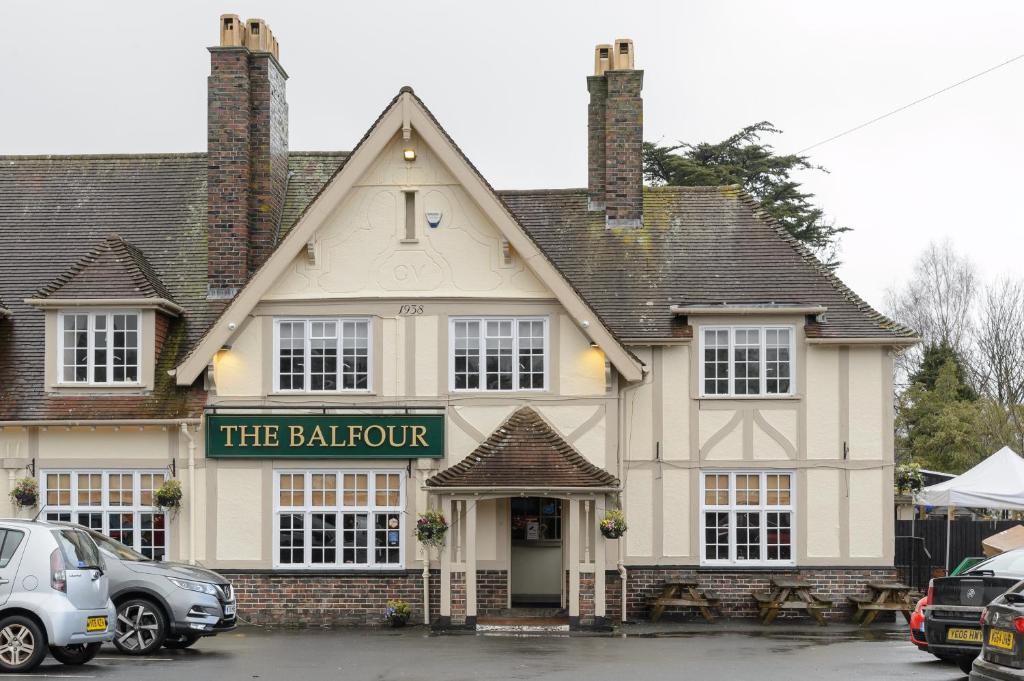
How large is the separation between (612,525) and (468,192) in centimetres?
586

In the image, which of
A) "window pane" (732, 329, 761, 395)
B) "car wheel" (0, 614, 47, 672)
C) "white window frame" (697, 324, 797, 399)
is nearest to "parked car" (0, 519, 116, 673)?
"car wheel" (0, 614, 47, 672)

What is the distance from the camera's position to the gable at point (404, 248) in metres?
23.9

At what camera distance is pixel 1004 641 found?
12.6m

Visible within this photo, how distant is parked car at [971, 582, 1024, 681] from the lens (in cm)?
1233

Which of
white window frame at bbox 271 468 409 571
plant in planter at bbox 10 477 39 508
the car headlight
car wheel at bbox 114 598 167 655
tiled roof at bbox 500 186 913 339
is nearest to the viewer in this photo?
car wheel at bbox 114 598 167 655

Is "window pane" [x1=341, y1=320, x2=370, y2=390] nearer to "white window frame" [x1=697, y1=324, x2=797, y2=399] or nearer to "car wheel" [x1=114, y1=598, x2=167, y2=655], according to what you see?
"white window frame" [x1=697, y1=324, x2=797, y2=399]

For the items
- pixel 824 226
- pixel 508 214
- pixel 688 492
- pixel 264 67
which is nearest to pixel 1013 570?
pixel 688 492

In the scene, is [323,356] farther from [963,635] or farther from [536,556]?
[963,635]

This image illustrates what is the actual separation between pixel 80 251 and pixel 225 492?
5747 mm

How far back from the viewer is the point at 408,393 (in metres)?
24.0

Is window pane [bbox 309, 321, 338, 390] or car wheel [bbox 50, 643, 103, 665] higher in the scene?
window pane [bbox 309, 321, 338, 390]

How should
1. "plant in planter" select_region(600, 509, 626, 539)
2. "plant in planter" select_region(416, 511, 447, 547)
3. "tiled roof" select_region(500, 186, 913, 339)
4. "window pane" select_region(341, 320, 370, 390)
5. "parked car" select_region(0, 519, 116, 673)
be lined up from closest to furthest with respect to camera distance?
"parked car" select_region(0, 519, 116, 673)
"plant in planter" select_region(600, 509, 626, 539)
"plant in planter" select_region(416, 511, 447, 547)
"window pane" select_region(341, 320, 370, 390)
"tiled roof" select_region(500, 186, 913, 339)

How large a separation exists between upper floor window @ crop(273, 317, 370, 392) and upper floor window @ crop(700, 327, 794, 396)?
5891mm

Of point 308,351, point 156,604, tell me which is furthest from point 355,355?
point 156,604
